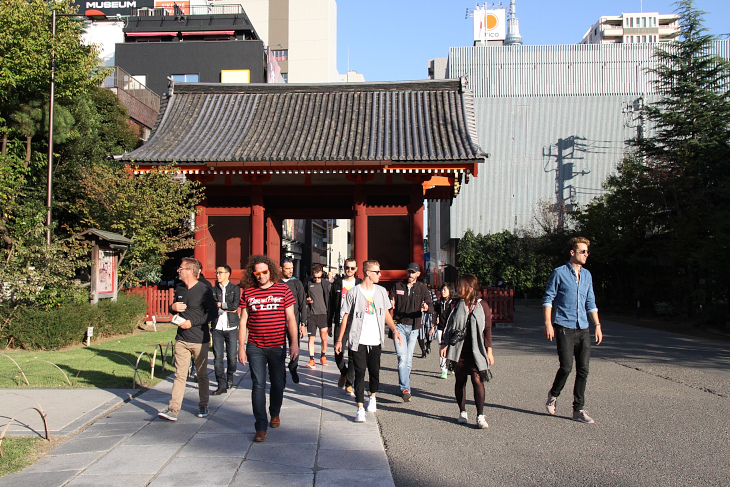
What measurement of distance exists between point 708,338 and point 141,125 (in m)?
25.7

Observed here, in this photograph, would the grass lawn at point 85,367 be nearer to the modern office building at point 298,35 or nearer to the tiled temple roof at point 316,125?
the tiled temple roof at point 316,125

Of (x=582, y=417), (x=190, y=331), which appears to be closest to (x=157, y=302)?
(x=190, y=331)

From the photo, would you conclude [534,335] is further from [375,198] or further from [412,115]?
[412,115]

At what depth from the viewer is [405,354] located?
8.07 metres

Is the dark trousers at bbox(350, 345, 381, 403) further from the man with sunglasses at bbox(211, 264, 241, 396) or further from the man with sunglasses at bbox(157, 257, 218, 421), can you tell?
the man with sunglasses at bbox(211, 264, 241, 396)

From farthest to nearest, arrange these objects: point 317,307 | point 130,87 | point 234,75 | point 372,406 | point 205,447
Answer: point 234,75, point 130,87, point 317,307, point 372,406, point 205,447

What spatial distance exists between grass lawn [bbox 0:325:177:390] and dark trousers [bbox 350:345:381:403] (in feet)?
Result: 12.2

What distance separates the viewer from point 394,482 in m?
4.68

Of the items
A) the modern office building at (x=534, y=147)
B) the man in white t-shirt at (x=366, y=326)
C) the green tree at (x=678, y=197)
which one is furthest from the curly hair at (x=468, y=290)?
the modern office building at (x=534, y=147)

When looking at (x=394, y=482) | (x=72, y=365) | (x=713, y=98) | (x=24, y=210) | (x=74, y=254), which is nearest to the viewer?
(x=394, y=482)

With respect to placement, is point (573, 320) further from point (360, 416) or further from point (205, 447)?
point (205, 447)

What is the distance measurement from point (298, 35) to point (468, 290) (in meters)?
59.0

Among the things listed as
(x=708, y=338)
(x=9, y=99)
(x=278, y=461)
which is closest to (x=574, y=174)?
(x=708, y=338)

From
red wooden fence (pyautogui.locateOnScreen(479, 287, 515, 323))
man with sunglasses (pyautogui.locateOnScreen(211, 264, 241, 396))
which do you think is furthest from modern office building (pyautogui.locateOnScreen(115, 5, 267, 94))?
man with sunglasses (pyautogui.locateOnScreen(211, 264, 241, 396))
